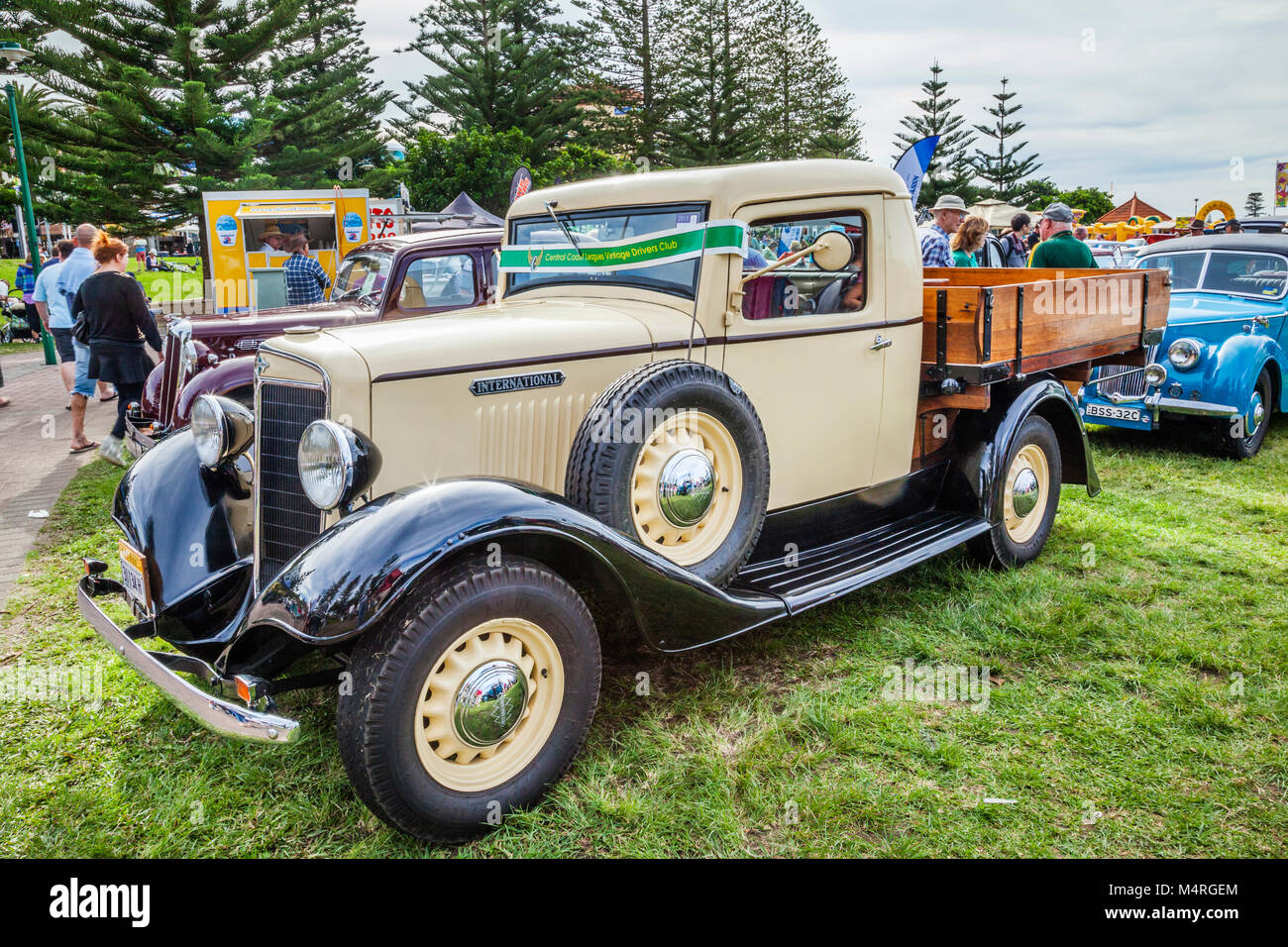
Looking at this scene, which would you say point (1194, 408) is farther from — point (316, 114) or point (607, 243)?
point (316, 114)

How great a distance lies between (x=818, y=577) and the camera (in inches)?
144

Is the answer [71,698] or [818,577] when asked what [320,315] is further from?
[818,577]

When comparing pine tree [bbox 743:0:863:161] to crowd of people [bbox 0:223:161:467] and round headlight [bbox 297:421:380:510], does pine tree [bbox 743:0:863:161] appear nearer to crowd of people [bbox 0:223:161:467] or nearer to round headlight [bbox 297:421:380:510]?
crowd of people [bbox 0:223:161:467]

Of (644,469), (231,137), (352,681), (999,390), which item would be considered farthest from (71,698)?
(231,137)

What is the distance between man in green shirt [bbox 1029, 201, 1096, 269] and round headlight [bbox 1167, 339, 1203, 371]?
98 cm

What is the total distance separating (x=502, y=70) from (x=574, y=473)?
94.7 ft

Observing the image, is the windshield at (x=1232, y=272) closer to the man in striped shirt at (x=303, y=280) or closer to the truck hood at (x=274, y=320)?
the truck hood at (x=274, y=320)

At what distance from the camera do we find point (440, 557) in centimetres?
246

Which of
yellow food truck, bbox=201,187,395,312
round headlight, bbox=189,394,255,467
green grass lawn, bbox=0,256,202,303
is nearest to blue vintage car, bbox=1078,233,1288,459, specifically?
round headlight, bbox=189,394,255,467

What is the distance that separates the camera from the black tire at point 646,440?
3.00 m

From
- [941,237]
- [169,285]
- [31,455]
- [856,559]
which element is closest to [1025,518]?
[856,559]

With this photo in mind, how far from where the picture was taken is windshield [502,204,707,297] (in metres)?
3.62

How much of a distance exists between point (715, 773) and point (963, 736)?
961 mm

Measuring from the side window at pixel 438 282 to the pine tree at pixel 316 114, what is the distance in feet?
46.8
